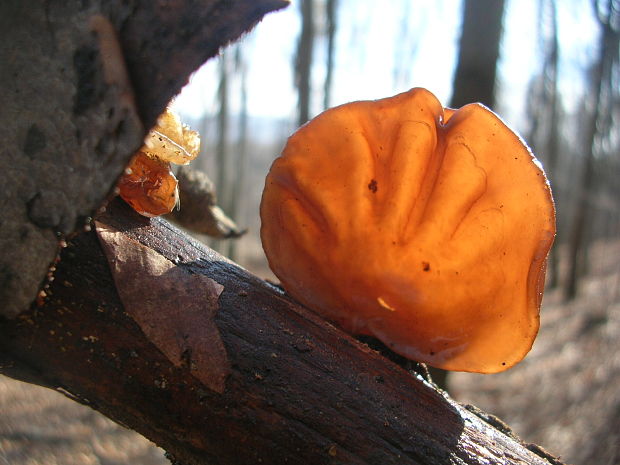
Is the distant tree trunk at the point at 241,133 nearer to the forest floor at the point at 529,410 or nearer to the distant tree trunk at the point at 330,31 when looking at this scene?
the distant tree trunk at the point at 330,31

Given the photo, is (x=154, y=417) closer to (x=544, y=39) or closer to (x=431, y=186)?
(x=431, y=186)

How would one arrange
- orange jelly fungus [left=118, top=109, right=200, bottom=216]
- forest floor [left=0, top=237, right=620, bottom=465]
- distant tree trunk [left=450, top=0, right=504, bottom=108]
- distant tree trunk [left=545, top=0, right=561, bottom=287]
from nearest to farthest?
orange jelly fungus [left=118, top=109, right=200, bottom=216]
distant tree trunk [left=450, top=0, right=504, bottom=108]
forest floor [left=0, top=237, right=620, bottom=465]
distant tree trunk [left=545, top=0, right=561, bottom=287]

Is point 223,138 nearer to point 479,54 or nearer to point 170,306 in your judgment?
point 479,54

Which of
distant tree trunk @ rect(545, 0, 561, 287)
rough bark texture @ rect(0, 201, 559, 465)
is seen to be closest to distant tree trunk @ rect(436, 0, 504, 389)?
rough bark texture @ rect(0, 201, 559, 465)

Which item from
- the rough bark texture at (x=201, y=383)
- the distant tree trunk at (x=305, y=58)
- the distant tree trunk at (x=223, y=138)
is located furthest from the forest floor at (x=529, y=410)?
the distant tree trunk at (x=223, y=138)

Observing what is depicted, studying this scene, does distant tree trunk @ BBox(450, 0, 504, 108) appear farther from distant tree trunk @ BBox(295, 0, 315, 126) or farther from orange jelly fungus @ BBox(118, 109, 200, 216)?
distant tree trunk @ BBox(295, 0, 315, 126)

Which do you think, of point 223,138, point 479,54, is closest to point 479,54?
point 479,54

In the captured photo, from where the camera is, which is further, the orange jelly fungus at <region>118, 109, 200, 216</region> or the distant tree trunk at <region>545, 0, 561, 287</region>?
the distant tree trunk at <region>545, 0, 561, 287</region>
